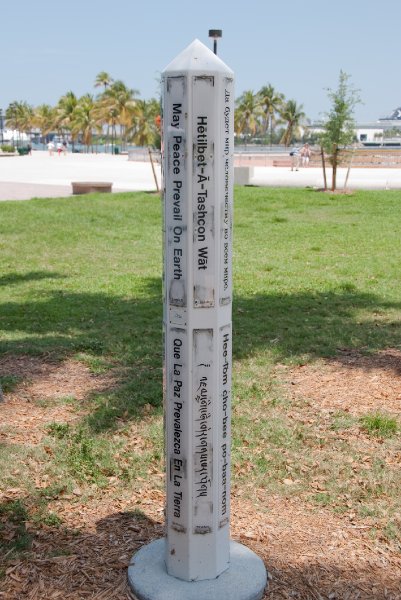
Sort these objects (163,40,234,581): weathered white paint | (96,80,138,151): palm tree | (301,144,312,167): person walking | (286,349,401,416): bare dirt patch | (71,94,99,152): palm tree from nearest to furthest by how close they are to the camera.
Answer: (163,40,234,581): weathered white paint, (286,349,401,416): bare dirt patch, (301,144,312,167): person walking, (96,80,138,151): palm tree, (71,94,99,152): palm tree

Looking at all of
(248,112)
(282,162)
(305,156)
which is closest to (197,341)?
(305,156)

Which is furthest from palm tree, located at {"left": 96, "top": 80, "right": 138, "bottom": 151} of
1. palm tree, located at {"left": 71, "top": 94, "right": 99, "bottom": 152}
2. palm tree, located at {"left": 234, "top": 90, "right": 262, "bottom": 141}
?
palm tree, located at {"left": 234, "top": 90, "right": 262, "bottom": 141}

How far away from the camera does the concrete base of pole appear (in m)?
3.34

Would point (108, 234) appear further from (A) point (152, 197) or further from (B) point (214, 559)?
(B) point (214, 559)

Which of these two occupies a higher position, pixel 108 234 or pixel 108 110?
pixel 108 110

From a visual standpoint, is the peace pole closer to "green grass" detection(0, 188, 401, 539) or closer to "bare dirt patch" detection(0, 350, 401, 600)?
"bare dirt patch" detection(0, 350, 401, 600)

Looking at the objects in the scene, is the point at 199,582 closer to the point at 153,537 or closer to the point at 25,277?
the point at 153,537

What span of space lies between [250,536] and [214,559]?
1.97 feet

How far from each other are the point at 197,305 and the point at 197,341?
156 millimetres

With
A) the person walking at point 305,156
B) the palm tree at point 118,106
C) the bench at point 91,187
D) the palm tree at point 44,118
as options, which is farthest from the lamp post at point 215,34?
the palm tree at point 44,118

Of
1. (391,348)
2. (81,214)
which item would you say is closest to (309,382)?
(391,348)

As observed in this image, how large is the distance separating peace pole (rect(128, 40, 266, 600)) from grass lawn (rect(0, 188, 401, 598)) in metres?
0.88

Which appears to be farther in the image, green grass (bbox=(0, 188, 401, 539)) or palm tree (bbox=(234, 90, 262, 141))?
palm tree (bbox=(234, 90, 262, 141))

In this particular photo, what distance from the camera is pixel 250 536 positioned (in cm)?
398
